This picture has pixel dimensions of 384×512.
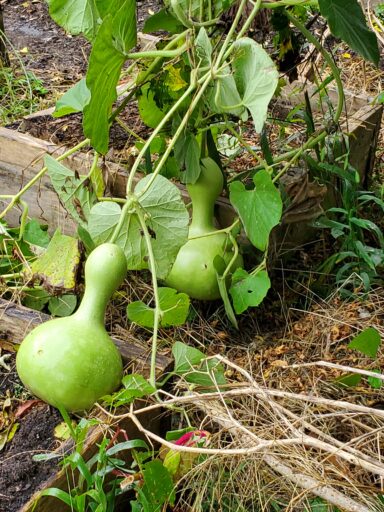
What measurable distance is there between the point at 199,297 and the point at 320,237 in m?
0.45

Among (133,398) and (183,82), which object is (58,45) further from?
(133,398)

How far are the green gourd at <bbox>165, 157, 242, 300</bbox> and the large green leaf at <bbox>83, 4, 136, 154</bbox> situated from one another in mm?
312

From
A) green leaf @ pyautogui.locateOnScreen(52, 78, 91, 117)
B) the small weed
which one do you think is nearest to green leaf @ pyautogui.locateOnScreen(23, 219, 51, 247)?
green leaf @ pyautogui.locateOnScreen(52, 78, 91, 117)

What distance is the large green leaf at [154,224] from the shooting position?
1.60 meters

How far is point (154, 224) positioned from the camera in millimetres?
1634

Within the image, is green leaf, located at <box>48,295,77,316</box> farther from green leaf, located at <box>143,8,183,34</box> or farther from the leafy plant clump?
green leaf, located at <box>143,8,183,34</box>

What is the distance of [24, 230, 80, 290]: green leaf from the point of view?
70.4 inches

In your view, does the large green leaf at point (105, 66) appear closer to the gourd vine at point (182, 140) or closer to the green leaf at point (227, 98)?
the gourd vine at point (182, 140)

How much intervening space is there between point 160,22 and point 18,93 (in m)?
1.28

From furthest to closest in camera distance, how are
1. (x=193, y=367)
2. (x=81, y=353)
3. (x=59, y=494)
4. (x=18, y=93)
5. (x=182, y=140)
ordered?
(x=18, y=93), (x=182, y=140), (x=193, y=367), (x=81, y=353), (x=59, y=494)

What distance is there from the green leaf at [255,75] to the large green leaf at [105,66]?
0.21 metres

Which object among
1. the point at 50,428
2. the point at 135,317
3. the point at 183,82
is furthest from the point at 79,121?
the point at 50,428

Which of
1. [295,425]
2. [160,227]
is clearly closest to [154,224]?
[160,227]

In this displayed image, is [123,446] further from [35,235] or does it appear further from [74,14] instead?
[74,14]
